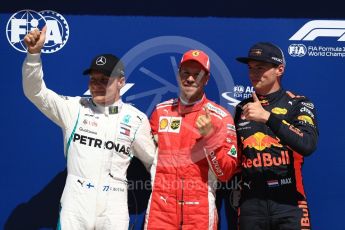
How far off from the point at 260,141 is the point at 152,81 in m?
1.02

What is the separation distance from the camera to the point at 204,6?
Result: 3.93 m

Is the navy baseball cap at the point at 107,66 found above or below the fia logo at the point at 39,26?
below

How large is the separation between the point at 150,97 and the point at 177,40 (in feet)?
1.62

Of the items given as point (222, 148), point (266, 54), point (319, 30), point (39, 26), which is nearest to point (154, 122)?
point (222, 148)

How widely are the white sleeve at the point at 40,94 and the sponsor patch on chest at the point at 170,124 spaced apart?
63 centimetres

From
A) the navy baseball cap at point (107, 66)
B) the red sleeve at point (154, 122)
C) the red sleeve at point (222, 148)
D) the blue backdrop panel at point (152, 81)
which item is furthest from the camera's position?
the blue backdrop panel at point (152, 81)

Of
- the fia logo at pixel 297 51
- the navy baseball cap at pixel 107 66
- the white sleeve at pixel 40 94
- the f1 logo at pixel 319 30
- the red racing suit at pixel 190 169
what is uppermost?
the f1 logo at pixel 319 30

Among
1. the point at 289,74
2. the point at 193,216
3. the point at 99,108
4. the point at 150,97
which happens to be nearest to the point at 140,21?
the point at 150,97

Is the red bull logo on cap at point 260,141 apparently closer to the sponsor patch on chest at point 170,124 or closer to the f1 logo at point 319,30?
the sponsor patch on chest at point 170,124

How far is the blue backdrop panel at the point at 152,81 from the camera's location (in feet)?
12.8

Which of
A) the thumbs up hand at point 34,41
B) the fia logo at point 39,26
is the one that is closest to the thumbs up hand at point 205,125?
the thumbs up hand at point 34,41

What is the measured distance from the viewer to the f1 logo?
12.9 feet

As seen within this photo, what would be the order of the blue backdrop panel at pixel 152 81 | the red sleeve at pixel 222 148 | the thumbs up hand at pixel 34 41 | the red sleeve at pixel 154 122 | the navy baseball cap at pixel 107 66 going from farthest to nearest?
the blue backdrop panel at pixel 152 81
the red sleeve at pixel 154 122
the navy baseball cap at pixel 107 66
the red sleeve at pixel 222 148
the thumbs up hand at pixel 34 41

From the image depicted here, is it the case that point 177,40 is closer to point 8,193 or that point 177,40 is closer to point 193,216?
point 193,216
